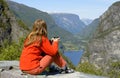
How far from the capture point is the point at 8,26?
8888cm

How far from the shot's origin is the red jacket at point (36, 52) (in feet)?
42.9

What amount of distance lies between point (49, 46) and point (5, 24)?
250 ft

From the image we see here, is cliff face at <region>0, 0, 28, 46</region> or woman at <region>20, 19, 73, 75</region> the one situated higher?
woman at <region>20, 19, 73, 75</region>

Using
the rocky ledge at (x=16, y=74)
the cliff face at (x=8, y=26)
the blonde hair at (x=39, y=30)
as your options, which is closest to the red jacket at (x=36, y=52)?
the blonde hair at (x=39, y=30)

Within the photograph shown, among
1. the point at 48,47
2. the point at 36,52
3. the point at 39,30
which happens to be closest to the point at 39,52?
the point at 36,52

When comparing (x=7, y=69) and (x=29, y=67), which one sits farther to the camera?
(x=7, y=69)

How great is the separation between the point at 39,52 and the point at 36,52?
122 mm

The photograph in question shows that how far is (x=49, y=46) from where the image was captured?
13.1 metres

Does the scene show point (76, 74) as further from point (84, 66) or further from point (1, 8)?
point (1, 8)

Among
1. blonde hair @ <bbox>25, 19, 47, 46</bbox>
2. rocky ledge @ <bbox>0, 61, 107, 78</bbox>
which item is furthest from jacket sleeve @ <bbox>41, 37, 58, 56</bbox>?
rocky ledge @ <bbox>0, 61, 107, 78</bbox>

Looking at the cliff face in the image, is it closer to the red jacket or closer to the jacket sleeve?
the red jacket

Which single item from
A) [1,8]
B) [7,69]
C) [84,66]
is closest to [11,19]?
[1,8]

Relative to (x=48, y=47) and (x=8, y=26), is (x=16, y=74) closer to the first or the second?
(x=48, y=47)

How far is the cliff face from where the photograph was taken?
83019mm
